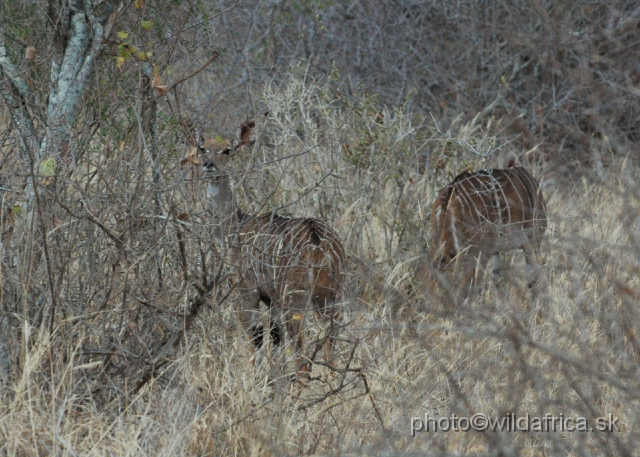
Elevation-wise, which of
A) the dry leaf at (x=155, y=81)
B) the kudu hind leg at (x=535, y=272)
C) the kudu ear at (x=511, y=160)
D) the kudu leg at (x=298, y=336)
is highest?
the dry leaf at (x=155, y=81)

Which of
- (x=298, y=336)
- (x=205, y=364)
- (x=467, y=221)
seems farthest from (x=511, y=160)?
(x=205, y=364)

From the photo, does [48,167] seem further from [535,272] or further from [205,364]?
[535,272]

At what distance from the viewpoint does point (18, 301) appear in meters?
3.83

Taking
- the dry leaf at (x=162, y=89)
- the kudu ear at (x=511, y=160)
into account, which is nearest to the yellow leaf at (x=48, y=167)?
the dry leaf at (x=162, y=89)

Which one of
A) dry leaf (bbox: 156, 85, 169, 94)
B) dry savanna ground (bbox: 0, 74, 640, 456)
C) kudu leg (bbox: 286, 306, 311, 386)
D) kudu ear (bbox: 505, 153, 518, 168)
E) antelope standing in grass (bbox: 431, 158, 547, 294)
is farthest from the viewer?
kudu ear (bbox: 505, 153, 518, 168)

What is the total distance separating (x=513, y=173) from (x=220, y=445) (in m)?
3.59

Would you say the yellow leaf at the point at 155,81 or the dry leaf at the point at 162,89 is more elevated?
the yellow leaf at the point at 155,81

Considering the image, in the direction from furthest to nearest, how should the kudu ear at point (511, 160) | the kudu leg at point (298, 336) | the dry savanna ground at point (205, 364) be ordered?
1. the kudu ear at point (511, 160)
2. the kudu leg at point (298, 336)
3. the dry savanna ground at point (205, 364)

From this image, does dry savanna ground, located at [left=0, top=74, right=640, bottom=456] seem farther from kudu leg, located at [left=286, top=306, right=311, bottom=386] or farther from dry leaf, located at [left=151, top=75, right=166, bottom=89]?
dry leaf, located at [left=151, top=75, right=166, bottom=89]

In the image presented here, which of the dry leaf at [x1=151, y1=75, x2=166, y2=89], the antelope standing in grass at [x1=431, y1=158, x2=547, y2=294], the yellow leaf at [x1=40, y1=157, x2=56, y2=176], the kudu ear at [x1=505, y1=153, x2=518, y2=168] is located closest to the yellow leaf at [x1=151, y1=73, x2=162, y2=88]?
the dry leaf at [x1=151, y1=75, x2=166, y2=89]

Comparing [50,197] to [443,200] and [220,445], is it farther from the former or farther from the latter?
[443,200]

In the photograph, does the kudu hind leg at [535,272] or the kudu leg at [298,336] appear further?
the kudu leg at [298,336]

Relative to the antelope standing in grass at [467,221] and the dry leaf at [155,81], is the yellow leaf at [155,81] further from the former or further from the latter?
the antelope standing in grass at [467,221]

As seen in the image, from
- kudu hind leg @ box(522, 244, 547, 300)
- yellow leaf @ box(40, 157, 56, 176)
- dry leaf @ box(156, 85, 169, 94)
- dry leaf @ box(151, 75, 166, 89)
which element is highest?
dry leaf @ box(151, 75, 166, 89)
